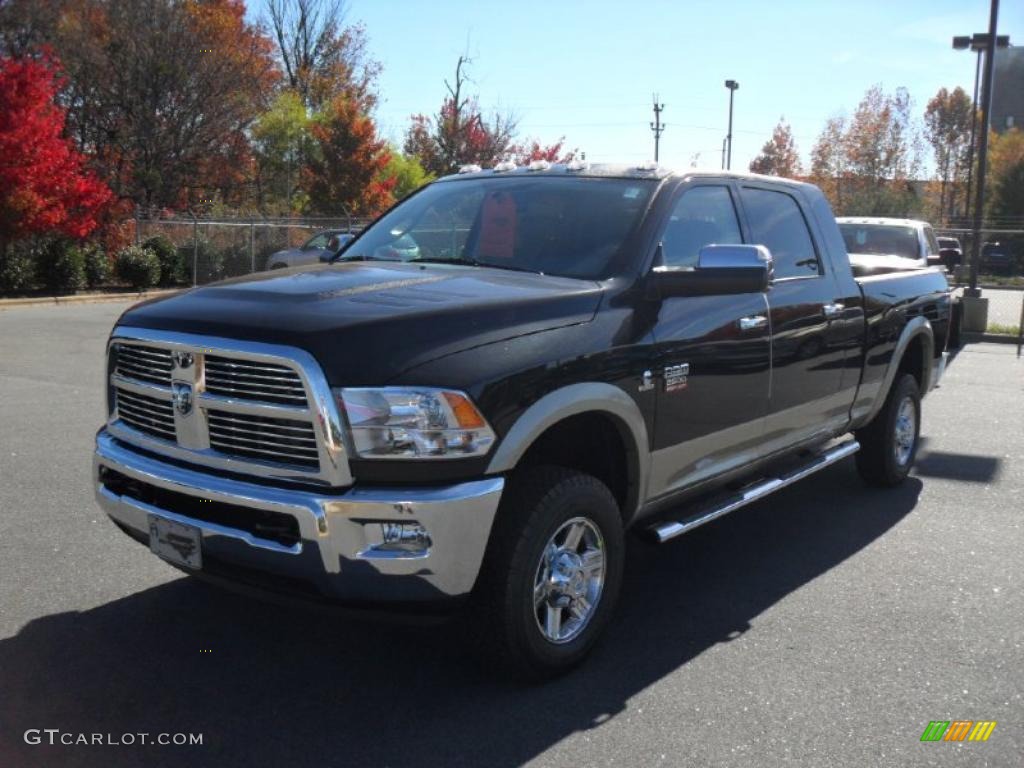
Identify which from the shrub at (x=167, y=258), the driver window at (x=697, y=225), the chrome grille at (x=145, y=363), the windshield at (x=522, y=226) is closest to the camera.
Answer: the chrome grille at (x=145, y=363)

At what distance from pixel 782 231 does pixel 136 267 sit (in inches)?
771

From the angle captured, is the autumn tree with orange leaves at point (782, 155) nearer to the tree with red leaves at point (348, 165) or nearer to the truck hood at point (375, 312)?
the tree with red leaves at point (348, 165)

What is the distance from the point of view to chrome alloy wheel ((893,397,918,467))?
6.78 metres

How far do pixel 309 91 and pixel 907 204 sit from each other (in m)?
25.9

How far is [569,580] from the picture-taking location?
3.76 m

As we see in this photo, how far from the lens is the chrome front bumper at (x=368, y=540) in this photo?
125 inches

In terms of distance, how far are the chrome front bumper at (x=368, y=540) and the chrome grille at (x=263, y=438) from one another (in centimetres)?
11

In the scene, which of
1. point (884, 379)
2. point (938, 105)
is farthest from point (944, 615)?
point (938, 105)

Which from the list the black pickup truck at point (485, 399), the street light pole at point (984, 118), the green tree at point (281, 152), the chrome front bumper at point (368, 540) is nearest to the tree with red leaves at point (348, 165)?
the green tree at point (281, 152)

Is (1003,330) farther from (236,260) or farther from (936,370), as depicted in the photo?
(236,260)

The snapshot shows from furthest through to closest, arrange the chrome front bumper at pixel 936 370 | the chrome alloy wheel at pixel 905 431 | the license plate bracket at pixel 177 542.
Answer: the chrome front bumper at pixel 936 370, the chrome alloy wheel at pixel 905 431, the license plate bracket at pixel 177 542

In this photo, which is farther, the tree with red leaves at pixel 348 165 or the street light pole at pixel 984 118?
the tree with red leaves at pixel 348 165

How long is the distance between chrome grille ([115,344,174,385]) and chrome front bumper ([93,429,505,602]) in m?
0.58

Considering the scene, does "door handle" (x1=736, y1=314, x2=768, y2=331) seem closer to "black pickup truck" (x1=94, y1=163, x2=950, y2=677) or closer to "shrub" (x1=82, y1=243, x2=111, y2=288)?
"black pickup truck" (x1=94, y1=163, x2=950, y2=677)
